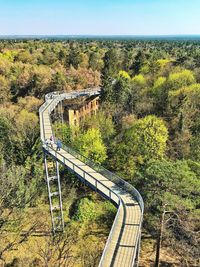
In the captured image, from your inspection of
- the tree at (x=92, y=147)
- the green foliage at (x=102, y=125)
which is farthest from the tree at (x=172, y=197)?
the green foliage at (x=102, y=125)

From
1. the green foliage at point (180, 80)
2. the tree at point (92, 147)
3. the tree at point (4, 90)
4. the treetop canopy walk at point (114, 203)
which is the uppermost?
the green foliage at point (180, 80)

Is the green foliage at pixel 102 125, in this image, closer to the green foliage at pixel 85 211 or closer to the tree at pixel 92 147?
the tree at pixel 92 147

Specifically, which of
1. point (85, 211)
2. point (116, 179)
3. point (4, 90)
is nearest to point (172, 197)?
point (116, 179)

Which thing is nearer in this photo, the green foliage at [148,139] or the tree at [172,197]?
the tree at [172,197]

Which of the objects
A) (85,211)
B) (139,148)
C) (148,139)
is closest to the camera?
(85,211)

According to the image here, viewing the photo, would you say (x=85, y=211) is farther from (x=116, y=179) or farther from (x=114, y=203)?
(x=114, y=203)

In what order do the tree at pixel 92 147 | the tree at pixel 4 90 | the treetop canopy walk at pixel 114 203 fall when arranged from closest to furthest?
the treetop canopy walk at pixel 114 203
the tree at pixel 92 147
the tree at pixel 4 90

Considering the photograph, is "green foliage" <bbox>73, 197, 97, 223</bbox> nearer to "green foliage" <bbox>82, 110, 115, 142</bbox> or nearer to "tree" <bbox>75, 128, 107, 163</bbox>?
"tree" <bbox>75, 128, 107, 163</bbox>

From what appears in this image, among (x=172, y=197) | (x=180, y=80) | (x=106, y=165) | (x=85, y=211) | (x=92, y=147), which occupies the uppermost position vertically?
(x=180, y=80)

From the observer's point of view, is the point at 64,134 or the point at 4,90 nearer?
the point at 64,134
